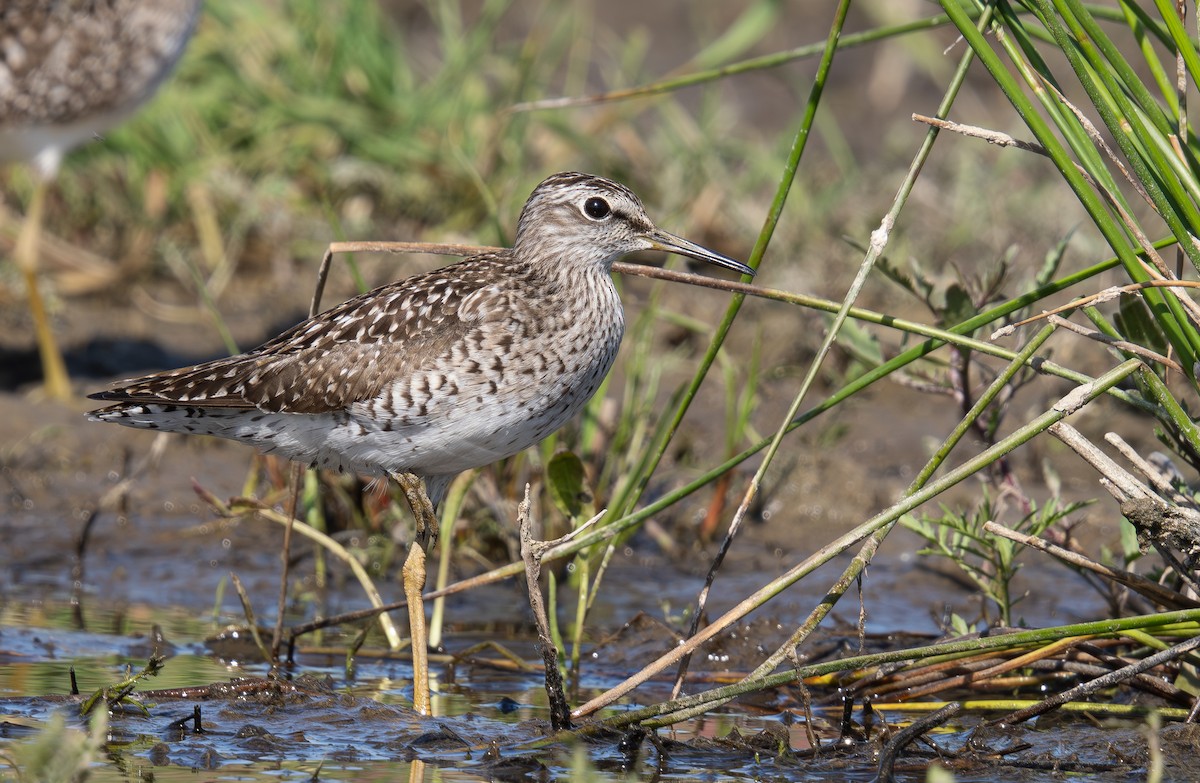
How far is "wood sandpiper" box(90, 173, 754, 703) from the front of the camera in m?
5.09

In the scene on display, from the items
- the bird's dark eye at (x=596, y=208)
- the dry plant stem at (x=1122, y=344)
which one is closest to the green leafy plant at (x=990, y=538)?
the dry plant stem at (x=1122, y=344)

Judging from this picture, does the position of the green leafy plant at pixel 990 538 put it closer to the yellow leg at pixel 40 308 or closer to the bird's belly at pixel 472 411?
the bird's belly at pixel 472 411

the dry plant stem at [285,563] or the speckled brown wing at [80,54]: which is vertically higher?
the speckled brown wing at [80,54]

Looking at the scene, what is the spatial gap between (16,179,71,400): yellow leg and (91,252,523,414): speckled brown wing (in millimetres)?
3224

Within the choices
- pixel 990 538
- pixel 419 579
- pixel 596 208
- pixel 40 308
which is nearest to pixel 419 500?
pixel 419 579

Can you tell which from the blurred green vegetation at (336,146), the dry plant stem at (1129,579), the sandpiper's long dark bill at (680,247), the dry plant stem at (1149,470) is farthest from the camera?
the blurred green vegetation at (336,146)

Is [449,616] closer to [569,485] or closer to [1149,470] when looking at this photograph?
[569,485]

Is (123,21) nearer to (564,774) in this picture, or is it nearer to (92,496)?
(92,496)

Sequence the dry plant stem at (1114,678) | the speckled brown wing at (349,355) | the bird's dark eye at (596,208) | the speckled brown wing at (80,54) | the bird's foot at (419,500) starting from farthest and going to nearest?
1. the speckled brown wing at (80,54)
2. the bird's dark eye at (596,208)
3. the bird's foot at (419,500)
4. the speckled brown wing at (349,355)
5. the dry plant stem at (1114,678)

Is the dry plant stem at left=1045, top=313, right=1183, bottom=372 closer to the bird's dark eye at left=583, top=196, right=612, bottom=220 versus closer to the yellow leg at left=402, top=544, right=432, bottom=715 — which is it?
the bird's dark eye at left=583, top=196, right=612, bottom=220

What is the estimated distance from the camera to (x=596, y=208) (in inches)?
220

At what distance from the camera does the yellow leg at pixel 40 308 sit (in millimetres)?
8438

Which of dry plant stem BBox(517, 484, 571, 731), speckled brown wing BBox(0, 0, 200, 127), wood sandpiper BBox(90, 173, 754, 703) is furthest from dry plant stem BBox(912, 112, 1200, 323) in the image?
speckled brown wing BBox(0, 0, 200, 127)

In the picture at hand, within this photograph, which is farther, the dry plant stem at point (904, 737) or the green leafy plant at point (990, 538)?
the green leafy plant at point (990, 538)
